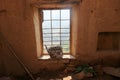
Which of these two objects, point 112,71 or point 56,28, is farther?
point 56,28

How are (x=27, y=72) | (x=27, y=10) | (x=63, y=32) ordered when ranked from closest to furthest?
1. (x=27, y=10)
2. (x=27, y=72)
3. (x=63, y=32)

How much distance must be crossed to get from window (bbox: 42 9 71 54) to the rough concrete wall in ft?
1.19

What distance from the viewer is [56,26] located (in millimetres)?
3930

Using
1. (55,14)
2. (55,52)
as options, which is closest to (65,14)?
(55,14)

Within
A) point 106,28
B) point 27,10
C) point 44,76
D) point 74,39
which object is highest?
point 27,10

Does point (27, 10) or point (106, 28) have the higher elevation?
point (27, 10)

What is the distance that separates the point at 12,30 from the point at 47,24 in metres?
0.76

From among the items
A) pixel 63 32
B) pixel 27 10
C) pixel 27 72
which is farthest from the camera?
pixel 63 32

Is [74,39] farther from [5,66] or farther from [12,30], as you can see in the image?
[5,66]

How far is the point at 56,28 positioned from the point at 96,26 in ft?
2.88

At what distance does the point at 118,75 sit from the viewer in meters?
3.55

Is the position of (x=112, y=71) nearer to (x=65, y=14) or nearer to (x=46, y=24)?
(x=65, y=14)

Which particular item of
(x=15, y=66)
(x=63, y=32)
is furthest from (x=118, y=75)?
(x=15, y=66)

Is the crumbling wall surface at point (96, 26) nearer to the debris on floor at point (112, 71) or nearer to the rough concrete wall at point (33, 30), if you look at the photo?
the rough concrete wall at point (33, 30)
